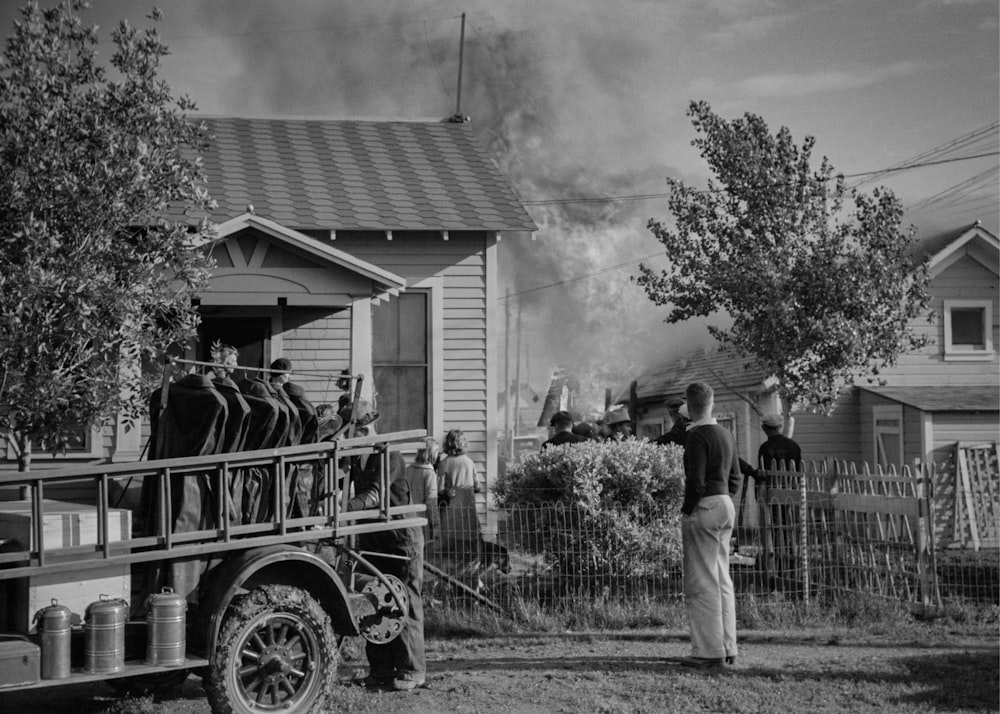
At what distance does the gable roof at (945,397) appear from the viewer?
20547mm

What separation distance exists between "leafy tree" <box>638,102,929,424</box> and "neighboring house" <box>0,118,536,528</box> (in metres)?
6.27

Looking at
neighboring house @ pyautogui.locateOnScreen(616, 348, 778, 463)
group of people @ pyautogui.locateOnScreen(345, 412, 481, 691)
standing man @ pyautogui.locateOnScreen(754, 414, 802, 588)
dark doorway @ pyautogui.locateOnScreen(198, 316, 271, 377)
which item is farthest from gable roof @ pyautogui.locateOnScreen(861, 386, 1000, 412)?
group of people @ pyautogui.locateOnScreen(345, 412, 481, 691)

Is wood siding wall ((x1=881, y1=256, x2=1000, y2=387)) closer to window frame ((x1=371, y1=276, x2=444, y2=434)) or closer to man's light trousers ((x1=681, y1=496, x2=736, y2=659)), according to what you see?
window frame ((x1=371, y1=276, x2=444, y2=434))

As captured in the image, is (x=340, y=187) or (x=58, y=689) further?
(x=340, y=187)

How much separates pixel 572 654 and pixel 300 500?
288cm

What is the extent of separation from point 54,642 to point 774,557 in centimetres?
696

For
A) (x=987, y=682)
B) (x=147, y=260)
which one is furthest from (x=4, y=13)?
(x=987, y=682)

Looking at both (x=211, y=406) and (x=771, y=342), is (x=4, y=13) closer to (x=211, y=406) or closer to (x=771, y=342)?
(x=211, y=406)

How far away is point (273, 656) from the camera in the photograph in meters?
6.29

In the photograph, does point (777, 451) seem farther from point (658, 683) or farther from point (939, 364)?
point (939, 364)

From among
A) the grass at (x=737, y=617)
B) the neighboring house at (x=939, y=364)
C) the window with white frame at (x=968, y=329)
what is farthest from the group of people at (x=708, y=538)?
the window with white frame at (x=968, y=329)

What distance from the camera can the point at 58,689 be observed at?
752cm

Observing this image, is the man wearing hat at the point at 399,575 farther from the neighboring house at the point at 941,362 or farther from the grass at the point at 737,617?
the neighboring house at the point at 941,362

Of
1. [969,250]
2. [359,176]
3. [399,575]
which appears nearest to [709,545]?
[399,575]
